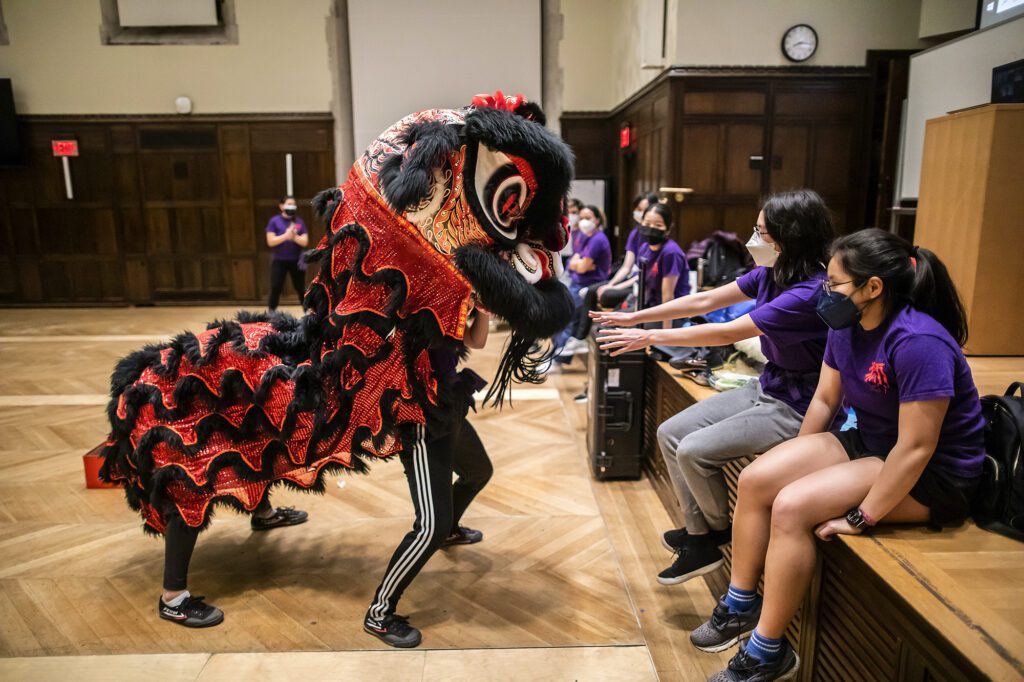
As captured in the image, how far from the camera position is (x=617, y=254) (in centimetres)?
1009

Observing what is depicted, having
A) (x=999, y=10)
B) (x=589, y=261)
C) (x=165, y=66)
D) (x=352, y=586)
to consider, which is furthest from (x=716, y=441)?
(x=165, y=66)

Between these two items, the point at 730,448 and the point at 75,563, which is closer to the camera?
the point at 730,448

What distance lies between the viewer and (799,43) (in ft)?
21.4

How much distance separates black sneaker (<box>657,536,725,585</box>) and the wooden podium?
95.4 inches

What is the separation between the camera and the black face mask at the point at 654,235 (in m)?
4.39

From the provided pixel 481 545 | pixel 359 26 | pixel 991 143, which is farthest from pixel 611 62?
pixel 481 545

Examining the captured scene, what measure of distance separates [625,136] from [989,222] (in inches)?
218

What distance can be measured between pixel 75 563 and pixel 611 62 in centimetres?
900

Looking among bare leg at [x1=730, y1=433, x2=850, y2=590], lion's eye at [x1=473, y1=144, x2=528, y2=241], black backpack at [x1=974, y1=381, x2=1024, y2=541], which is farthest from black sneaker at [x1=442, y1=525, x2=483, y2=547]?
black backpack at [x1=974, y1=381, x2=1024, y2=541]

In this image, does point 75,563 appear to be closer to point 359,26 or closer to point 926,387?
point 926,387

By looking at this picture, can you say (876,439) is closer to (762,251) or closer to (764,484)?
(764,484)

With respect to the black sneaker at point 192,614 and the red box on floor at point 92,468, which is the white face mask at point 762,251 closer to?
the black sneaker at point 192,614

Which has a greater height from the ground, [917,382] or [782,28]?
[782,28]

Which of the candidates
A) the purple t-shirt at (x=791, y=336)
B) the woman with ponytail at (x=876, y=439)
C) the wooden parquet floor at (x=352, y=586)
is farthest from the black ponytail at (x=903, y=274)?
the wooden parquet floor at (x=352, y=586)
